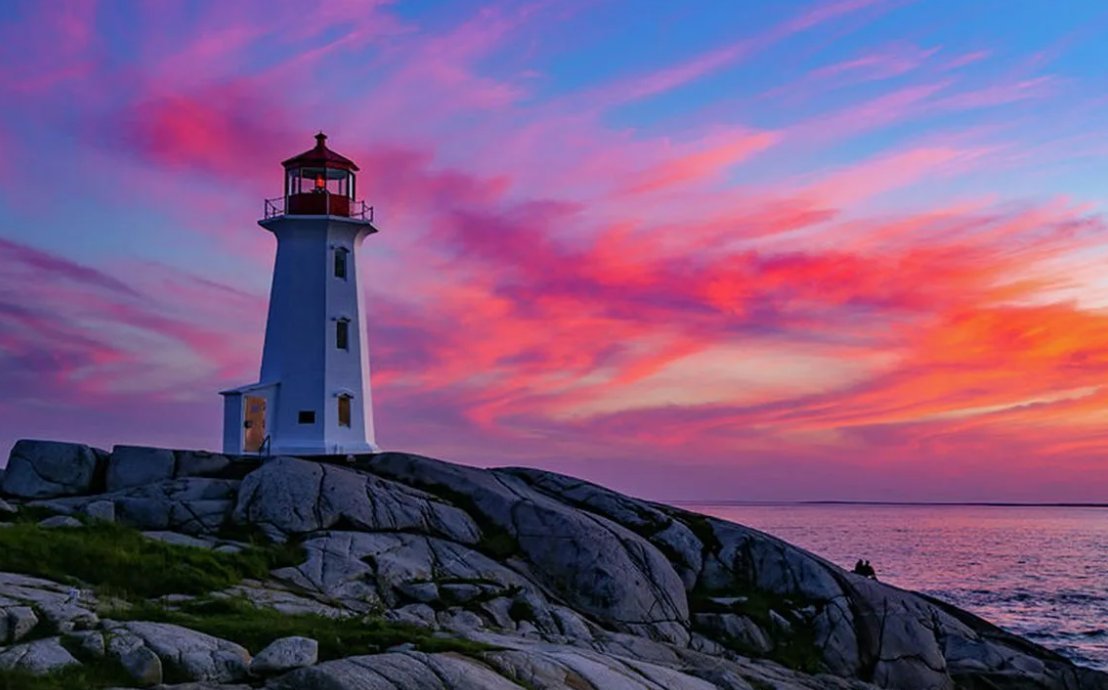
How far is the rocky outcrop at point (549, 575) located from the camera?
26094 mm

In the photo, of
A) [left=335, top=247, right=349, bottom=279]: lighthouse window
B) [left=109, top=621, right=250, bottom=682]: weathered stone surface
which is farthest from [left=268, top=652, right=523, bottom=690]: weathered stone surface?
[left=335, top=247, right=349, bottom=279]: lighthouse window

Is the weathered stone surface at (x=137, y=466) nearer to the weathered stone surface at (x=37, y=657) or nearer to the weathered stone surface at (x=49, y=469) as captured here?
the weathered stone surface at (x=49, y=469)

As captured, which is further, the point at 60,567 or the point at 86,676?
the point at 60,567

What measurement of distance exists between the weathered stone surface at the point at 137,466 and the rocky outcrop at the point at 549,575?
7cm

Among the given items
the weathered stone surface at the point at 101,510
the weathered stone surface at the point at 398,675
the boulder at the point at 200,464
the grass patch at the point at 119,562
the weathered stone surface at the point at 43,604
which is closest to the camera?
the weathered stone surface at the point at 398,675

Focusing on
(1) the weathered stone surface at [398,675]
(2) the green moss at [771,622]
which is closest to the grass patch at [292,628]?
(1) the weathered stone surface at [398,675]

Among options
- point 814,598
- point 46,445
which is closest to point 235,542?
point 46,445

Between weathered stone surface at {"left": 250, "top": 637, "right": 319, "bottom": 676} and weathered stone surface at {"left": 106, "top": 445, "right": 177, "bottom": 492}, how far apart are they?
20.5 metres

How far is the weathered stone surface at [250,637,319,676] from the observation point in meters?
15.8

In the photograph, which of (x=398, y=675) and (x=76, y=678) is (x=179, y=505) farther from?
(x=398, y=675)

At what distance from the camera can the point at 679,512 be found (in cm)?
4188

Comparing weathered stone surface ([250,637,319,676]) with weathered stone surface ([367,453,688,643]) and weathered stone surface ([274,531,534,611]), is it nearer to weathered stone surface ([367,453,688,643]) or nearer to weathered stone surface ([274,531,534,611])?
weathered stone surface ([274,531,534,611])

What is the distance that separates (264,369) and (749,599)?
24085 millimetres

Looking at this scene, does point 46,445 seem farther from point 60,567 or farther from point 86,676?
point 86,676
